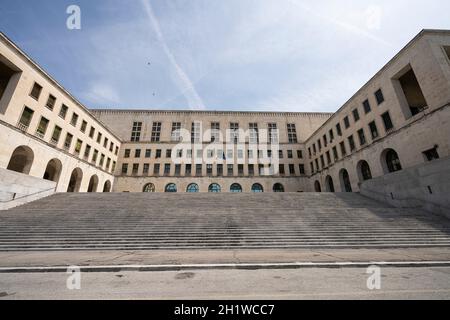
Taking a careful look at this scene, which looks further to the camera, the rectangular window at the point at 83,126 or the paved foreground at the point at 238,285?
the rectangular window at the point at 83,126

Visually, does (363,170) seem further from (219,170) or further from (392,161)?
(219,170)

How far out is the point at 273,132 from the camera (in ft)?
132

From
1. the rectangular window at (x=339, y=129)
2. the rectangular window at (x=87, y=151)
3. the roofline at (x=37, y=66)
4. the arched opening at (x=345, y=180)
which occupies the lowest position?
the arched opening at (x=345, y=180)

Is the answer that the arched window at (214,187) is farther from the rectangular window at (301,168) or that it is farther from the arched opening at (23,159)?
the arched opening at (23,159)

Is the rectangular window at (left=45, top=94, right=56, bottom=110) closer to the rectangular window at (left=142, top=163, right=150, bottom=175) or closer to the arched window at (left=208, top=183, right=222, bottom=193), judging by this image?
the rectangular window at (left=142, top=163, right=150, bottom=175)

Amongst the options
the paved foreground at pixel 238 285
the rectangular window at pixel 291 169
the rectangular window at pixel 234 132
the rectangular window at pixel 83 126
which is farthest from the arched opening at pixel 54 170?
the rectangular window at pixel 291 169

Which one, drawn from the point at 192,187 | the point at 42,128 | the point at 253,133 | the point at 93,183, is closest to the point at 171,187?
the point at 192,187

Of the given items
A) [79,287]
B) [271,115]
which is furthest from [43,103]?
[271,115]

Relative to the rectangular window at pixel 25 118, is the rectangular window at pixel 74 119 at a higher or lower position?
higher

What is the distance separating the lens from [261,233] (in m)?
11.3

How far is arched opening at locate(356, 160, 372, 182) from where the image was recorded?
23375mm

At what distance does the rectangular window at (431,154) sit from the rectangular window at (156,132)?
3811 centimetres

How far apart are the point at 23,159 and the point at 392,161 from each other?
133ft

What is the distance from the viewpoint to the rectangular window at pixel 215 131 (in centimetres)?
3917
